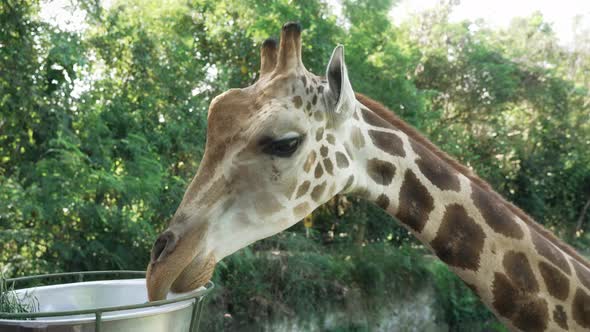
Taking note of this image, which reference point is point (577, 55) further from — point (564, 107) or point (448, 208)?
point (448, 208)

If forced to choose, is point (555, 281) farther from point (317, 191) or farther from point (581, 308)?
point (317, 191)

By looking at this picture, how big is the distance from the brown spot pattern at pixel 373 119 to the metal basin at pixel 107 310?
0.91m

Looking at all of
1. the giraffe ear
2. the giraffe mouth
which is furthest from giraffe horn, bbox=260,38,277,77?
the giraffe mouth

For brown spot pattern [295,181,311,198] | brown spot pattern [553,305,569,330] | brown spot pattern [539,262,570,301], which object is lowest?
brown spot pattern [553,305,569,330]

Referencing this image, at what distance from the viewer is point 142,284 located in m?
1.63

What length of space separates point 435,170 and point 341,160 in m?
0.39

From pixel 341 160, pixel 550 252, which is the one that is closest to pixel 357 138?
pixel 341 160

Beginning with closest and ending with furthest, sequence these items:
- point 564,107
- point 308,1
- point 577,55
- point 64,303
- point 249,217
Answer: point 64,303 < point 249,217 < point 308,1 < point 564,107 < point 577,55

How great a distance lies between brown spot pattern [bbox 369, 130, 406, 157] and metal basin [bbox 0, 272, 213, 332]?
0.86 metres

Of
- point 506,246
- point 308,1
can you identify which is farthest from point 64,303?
point 308,1

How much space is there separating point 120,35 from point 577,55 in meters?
13.7

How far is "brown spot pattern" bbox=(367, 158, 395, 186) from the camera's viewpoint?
77.1 inches

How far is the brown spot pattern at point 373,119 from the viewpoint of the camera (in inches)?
80.0

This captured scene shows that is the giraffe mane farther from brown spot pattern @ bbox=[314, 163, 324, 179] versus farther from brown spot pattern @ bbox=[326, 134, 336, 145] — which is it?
brown spot pattern @ bbox=[314, 163, 324, 179]
